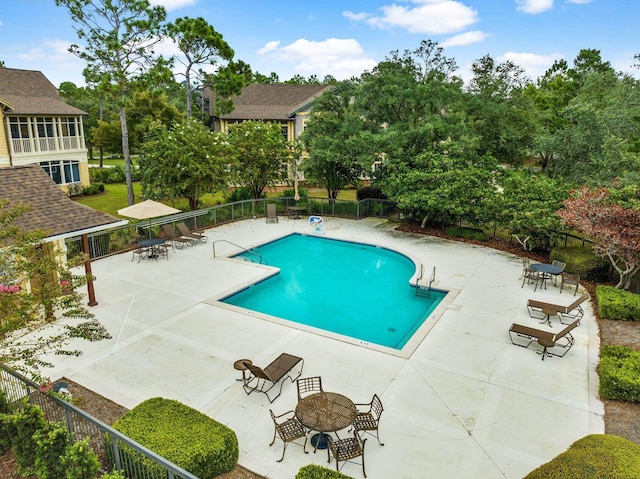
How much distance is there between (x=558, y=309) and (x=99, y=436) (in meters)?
11.7

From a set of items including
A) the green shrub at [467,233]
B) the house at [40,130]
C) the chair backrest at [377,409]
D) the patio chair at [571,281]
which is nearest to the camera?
the chair backrest at [377,409]

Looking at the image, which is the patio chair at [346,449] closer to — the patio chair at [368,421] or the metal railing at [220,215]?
the patio chair at [368,421]

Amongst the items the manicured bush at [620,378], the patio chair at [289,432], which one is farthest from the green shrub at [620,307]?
the patio chair at [289,432]

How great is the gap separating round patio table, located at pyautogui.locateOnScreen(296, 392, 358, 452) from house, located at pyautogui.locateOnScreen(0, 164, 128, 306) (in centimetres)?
790

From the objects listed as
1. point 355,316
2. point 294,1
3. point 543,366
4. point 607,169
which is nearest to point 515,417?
point 543,366

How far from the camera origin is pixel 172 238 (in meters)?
19.4

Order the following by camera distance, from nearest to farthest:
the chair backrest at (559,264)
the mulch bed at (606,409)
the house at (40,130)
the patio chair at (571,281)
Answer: the mulch bed at (606,409) < the patio chair at (571,281) < the chair backrest at (559,264) < the house at (40,130)

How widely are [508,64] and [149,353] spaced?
22836mm

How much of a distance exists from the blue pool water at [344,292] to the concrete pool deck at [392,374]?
1104 mm

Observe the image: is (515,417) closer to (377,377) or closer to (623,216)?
(377,377)

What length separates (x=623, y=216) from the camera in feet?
45.0

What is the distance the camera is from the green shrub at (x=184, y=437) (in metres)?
6.30

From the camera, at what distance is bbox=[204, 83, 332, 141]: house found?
3816 centimetres

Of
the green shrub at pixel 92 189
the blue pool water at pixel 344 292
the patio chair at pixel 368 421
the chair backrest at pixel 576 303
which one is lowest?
the blue pool water at pixel 344 292
